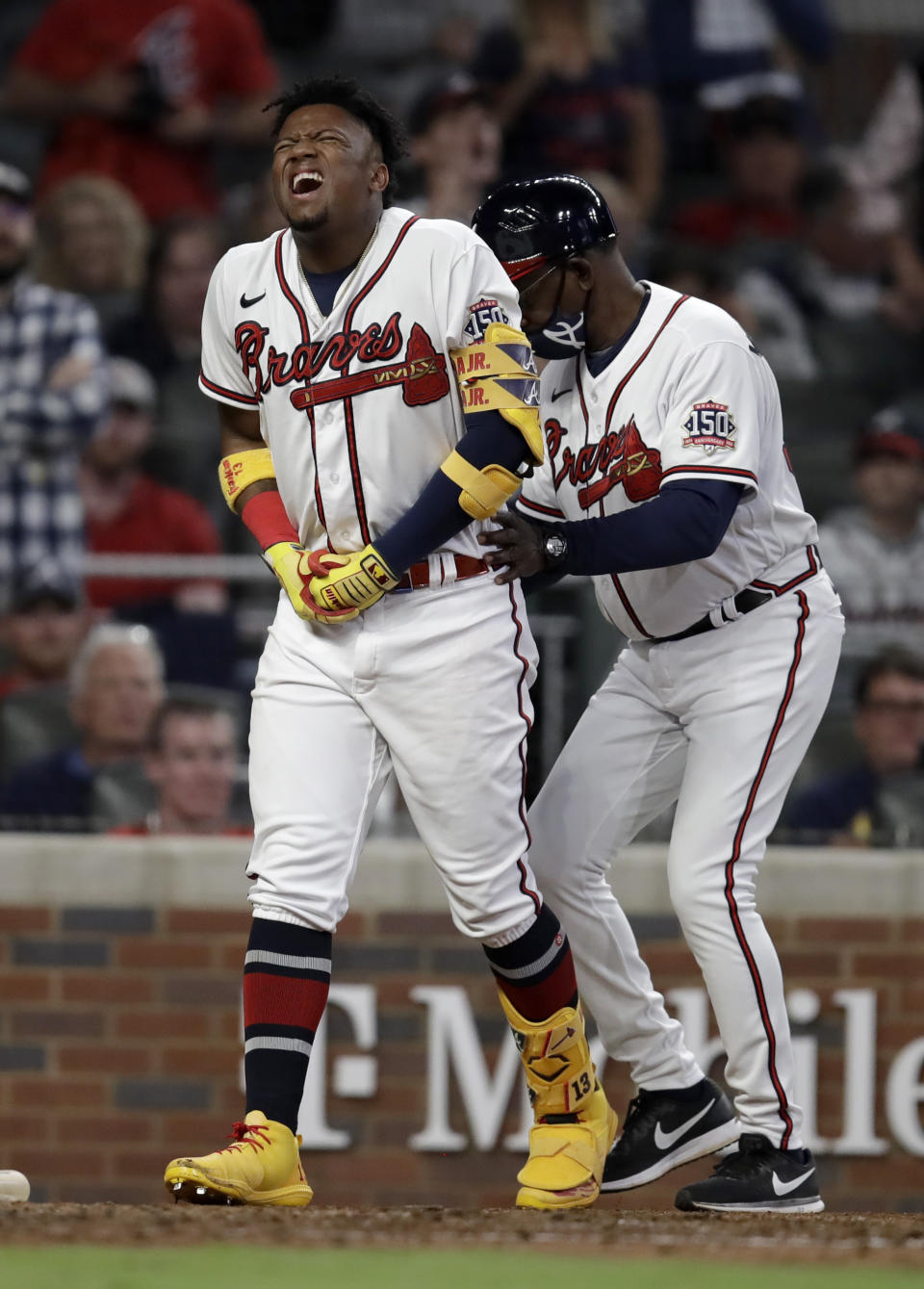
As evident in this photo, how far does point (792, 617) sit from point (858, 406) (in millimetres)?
4774

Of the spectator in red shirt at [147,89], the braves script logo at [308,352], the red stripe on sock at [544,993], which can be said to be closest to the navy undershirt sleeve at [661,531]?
the braves script logo at [308,352]

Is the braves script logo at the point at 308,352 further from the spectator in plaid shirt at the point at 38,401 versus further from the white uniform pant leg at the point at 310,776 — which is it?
the spectator in plaid shirt at the point at 38,401

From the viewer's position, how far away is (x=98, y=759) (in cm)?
551

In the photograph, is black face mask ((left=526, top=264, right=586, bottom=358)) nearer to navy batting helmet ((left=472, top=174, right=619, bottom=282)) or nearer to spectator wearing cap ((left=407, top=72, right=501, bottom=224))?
navy batting helmet ((left=472, top=174, right=619, bottom=282))

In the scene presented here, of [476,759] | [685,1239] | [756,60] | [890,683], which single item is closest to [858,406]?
[756,60]

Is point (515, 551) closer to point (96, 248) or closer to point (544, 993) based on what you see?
point (544, 993)

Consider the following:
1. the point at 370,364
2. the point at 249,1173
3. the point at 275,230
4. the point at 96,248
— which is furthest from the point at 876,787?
the point at 96,248

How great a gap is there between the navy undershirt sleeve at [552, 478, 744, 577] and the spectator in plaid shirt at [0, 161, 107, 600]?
297 centimetres

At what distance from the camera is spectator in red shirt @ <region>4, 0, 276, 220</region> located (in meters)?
8.25

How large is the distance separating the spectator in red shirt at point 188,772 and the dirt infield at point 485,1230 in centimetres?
196

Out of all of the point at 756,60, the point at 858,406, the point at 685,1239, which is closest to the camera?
the point at 685,1239

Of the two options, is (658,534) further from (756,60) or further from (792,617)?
(756,60)

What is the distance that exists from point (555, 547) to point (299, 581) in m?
0.47

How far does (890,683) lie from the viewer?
5578mm
